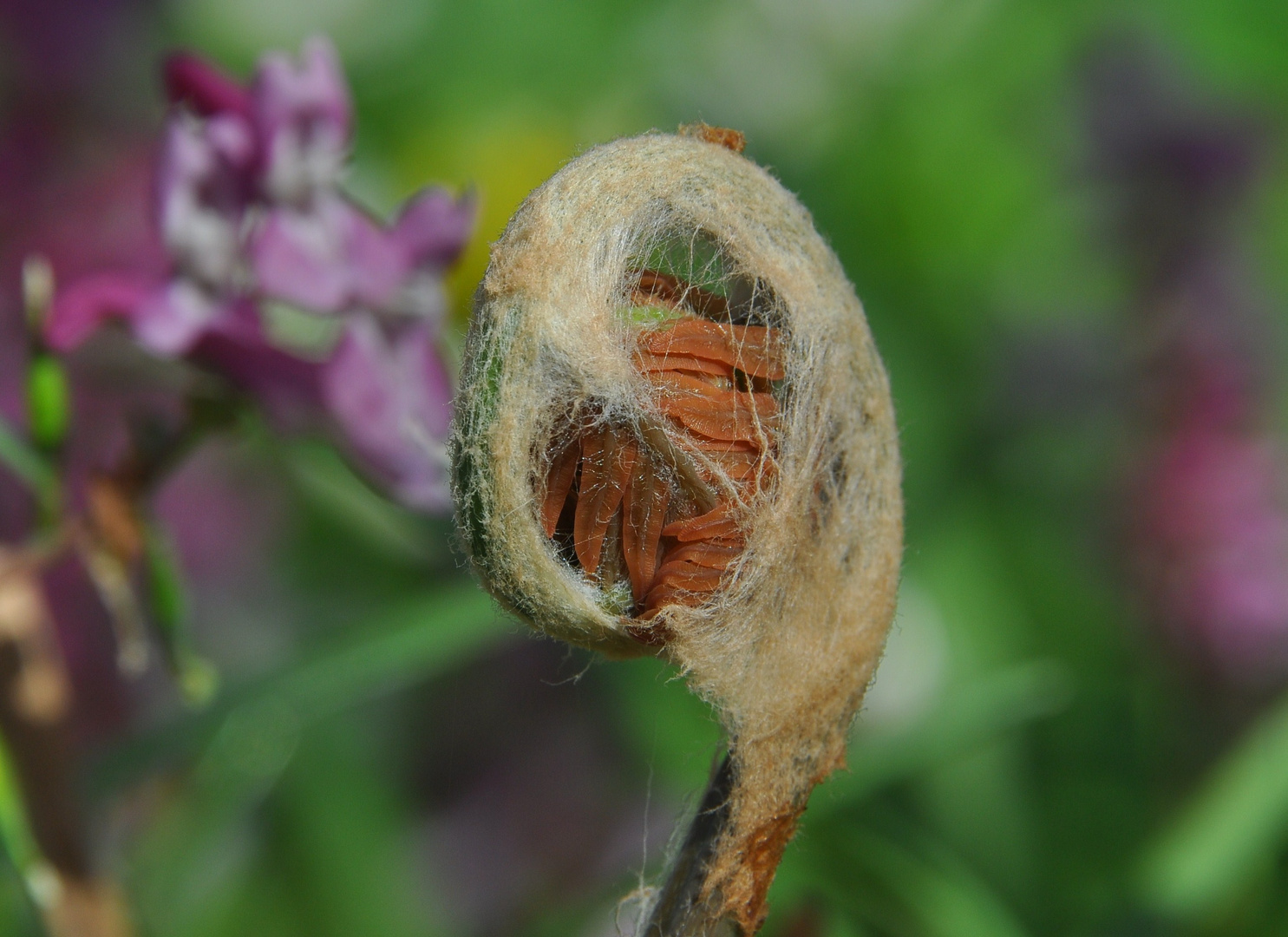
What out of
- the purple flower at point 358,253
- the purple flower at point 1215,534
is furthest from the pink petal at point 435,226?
the purple flower at point 1215,534

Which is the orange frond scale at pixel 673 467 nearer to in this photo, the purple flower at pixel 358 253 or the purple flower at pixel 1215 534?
the purple flower at pixel 358 253

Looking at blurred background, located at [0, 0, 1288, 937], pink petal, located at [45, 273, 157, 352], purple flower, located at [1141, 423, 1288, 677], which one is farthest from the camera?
purple flower, located at [1141, 423, 1288, 677]

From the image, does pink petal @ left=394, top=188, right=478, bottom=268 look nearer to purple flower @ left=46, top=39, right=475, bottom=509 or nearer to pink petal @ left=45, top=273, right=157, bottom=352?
purple flower @ left=46, top=39, right=475, bottom=509

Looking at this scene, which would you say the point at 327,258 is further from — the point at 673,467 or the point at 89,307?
the point at 673,467

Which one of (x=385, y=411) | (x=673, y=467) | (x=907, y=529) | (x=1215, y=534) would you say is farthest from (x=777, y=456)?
(x=1215, y=534)

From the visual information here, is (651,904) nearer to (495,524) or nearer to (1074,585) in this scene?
(495,524)

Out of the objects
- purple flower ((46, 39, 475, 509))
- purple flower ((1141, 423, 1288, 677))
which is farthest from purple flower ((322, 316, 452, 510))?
purple flower ((1141, 423, 1288, 677))

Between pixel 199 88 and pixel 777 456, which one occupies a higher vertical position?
pixel 199 88
